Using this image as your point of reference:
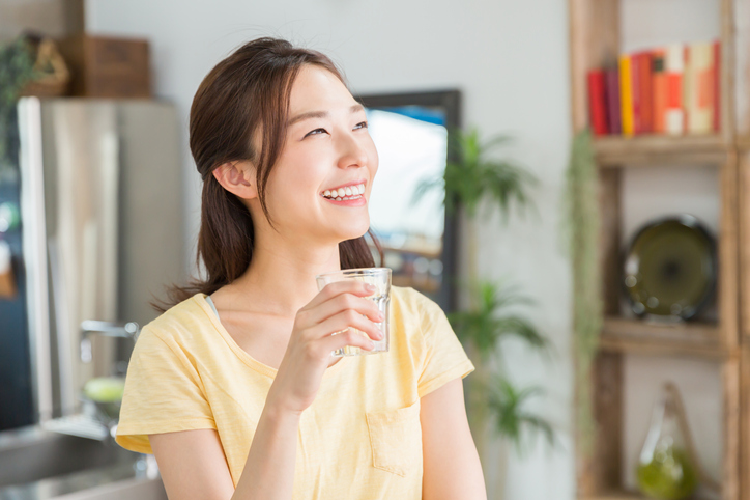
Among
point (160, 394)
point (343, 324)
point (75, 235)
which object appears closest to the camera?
point (343, 324)

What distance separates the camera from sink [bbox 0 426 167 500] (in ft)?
7.25

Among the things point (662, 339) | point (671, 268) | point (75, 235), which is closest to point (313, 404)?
point (662, 339)

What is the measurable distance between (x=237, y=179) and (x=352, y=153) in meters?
0.22

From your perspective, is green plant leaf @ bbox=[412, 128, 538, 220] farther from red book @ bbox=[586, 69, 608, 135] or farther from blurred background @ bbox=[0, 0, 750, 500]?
red book @ bbox=[586, 69, 608, 135]

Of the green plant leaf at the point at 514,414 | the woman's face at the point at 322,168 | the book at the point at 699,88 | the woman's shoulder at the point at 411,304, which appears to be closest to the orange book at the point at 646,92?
the book at the point at 699,88

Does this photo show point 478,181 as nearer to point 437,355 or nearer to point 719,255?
point 719,255

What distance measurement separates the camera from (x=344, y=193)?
116 centimetres

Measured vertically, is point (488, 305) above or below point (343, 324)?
below

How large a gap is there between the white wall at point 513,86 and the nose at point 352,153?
1845mm

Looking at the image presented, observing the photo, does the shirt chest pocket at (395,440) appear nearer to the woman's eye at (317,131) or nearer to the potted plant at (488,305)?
the woman's eye at (317,131)

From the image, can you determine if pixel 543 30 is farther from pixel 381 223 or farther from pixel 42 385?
pixel 42 385

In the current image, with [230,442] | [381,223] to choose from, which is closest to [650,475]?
[381,223]

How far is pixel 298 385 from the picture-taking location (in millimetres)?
975

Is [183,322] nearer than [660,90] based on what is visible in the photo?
Yes
